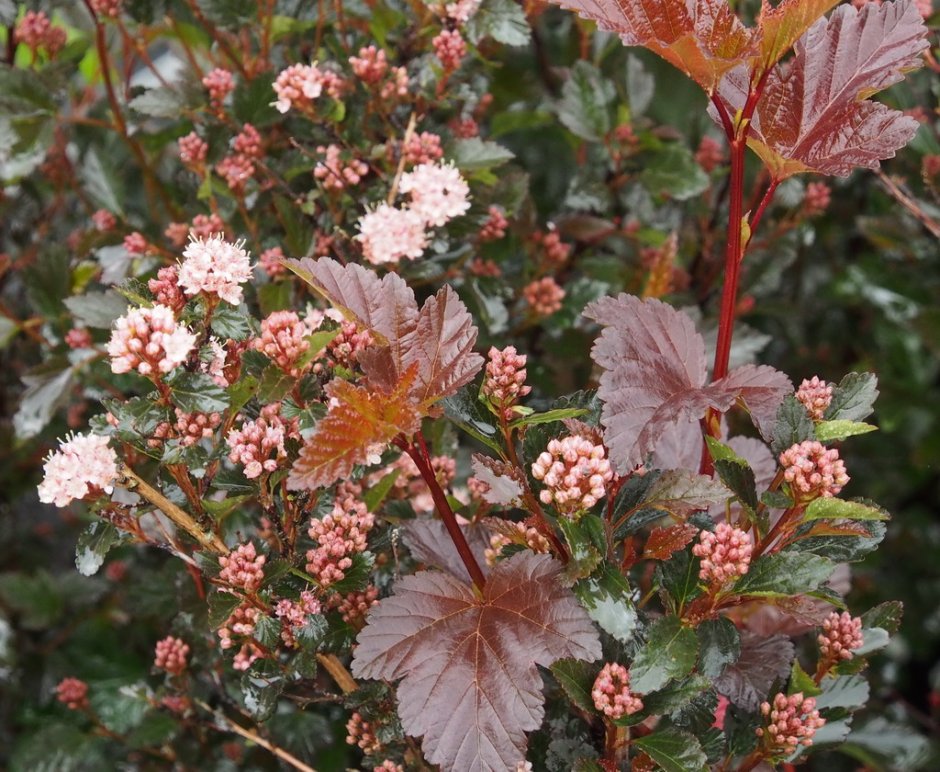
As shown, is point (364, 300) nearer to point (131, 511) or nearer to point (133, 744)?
point (131, 511)

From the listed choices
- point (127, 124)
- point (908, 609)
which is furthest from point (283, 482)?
point (908, 609)

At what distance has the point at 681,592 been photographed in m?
0.69

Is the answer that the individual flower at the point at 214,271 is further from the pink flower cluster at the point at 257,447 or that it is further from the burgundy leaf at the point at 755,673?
the burgundy leaf at the point at 755,673

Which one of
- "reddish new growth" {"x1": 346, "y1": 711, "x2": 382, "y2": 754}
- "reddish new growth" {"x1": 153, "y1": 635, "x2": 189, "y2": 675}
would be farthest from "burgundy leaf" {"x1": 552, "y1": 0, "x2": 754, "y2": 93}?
"reddish new growth" {"x1": 153, "y1": 635, "x2": 189, "y2": 675}

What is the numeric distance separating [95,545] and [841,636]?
0.57 metres

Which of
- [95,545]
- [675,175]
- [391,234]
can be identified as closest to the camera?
[95,545]

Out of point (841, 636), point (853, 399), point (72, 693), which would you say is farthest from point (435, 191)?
point (72, 693)

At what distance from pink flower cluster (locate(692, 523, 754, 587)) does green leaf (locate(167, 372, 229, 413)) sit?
1.13 feet

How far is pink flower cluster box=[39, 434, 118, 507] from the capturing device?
2.27ft

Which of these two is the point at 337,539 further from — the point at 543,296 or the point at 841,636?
the point at 543,296

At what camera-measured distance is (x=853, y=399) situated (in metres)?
0.72

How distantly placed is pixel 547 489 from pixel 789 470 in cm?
16

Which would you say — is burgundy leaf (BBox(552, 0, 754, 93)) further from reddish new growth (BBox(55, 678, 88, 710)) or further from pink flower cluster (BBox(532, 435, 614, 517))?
reddish new growth (BBox(55, 678, 88, 710))

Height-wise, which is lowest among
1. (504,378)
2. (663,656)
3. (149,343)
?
(663,656)
